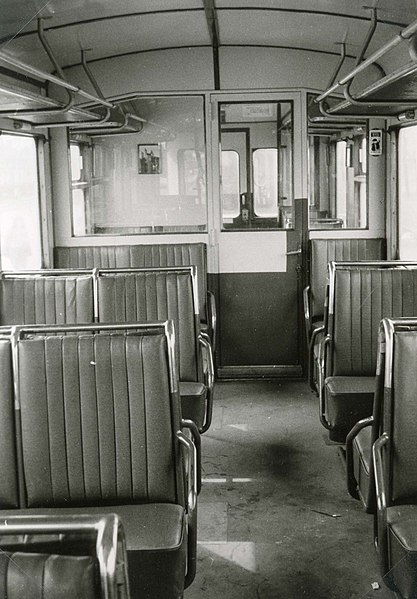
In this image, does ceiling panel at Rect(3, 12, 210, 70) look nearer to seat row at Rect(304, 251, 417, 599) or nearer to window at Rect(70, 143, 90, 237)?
window at Rect(70, 143, 90, 237)

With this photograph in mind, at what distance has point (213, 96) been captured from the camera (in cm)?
577

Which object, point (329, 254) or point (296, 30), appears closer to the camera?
point (296, 30)

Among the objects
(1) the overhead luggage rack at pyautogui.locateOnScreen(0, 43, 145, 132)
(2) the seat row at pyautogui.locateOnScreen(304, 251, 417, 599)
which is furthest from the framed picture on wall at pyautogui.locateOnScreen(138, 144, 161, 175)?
(2) the seat row at pyautogui.locateOnScreen(304, 251, 417, 599)

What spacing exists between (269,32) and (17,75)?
1.69 metres

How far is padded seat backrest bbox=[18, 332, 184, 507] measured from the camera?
2.40 metres

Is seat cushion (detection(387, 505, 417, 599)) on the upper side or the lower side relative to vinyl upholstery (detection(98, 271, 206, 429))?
lower

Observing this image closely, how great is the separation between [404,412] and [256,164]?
150 inches

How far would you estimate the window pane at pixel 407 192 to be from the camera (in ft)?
18.4

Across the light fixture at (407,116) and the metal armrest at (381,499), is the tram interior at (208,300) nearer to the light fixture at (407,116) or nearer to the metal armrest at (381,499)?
the metal armrest at (381,499)

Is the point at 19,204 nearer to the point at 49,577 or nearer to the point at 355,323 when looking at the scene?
the point at 355,323

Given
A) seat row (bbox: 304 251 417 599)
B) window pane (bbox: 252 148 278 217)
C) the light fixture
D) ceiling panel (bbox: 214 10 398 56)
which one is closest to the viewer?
seat row (bbox: 304 251 417 599)

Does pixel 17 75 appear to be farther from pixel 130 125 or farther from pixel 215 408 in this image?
pixel 215 408

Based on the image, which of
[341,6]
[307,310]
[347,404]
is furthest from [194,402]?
[341,6]

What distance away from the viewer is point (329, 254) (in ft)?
19.0
